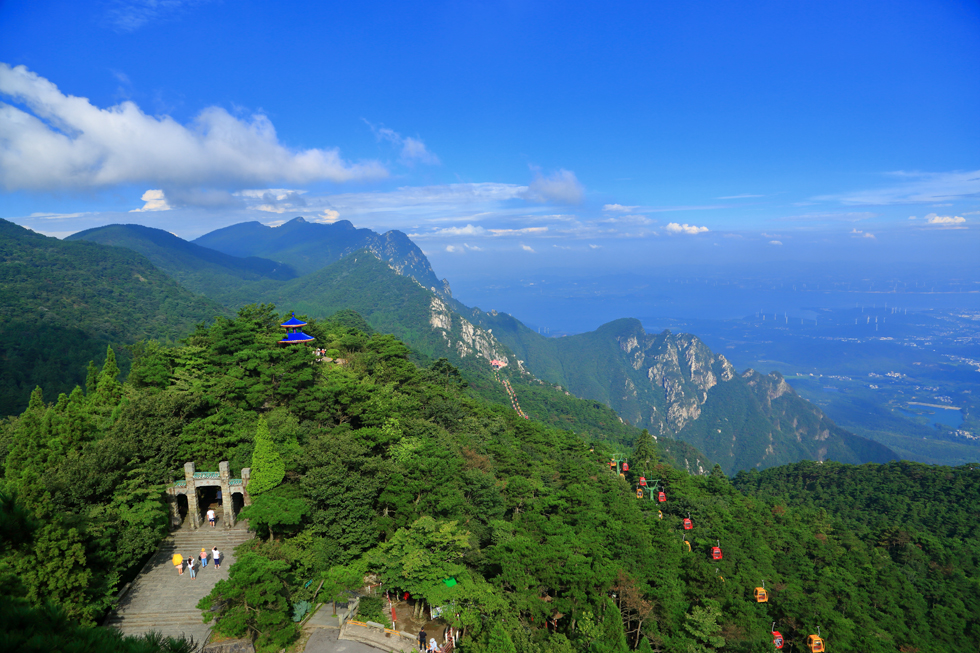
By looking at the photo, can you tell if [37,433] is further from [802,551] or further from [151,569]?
[802,551]

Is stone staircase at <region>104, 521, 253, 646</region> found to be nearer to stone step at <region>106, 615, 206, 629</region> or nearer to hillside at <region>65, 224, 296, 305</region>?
stone step at <region>106, 615, 206, 629</region>

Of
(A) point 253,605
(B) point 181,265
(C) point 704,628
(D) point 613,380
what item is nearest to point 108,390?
(A) point 253,605

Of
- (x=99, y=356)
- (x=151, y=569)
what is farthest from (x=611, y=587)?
(x=99, y=356)

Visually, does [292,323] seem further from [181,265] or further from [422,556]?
[181,265]

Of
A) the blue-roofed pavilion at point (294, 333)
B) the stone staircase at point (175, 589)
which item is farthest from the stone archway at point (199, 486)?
the blue-roofed pavilion at point (294, 333)

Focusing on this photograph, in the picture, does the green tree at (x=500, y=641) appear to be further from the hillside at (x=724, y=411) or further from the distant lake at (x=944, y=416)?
the distant lake at (x=944, y=416)

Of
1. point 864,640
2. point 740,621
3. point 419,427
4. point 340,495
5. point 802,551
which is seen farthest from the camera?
point 802,551
